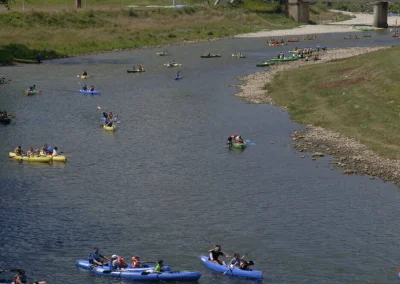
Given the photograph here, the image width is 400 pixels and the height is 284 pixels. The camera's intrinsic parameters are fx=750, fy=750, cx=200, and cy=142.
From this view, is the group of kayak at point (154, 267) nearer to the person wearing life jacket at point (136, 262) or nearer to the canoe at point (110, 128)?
the person wearing life jacket at point (136, 262)

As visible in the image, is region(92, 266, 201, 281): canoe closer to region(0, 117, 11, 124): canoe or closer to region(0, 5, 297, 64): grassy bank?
region(0, 117, 11, 124): canoe

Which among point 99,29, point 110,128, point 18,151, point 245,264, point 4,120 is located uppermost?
point 99,29

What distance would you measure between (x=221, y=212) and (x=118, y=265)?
1167 cm

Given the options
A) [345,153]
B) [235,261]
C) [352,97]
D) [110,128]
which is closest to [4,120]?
[110,128]

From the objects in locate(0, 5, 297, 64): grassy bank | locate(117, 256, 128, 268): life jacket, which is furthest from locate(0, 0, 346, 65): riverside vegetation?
locate(117, 256, 128, 268): life jacket

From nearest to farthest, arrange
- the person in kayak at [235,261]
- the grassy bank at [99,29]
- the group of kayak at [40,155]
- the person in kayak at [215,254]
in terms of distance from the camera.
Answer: the person in kayak at [235,261], the person in kayak at [215,254], the group of kayak at [40,155], the grassy bank at [99,29]

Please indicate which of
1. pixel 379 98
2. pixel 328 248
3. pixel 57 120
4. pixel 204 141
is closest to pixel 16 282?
pixel 328 248

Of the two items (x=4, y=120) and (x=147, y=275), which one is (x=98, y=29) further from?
(x=147, y=275)

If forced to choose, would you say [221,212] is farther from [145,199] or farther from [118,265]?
[118,265]

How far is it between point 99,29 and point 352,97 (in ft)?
289

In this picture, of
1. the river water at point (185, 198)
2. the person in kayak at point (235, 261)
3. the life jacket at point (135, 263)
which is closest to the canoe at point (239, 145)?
the river water at point (185, 198)

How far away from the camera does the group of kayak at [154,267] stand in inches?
1703

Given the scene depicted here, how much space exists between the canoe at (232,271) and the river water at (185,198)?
0.41m

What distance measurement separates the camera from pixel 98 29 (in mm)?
164000
